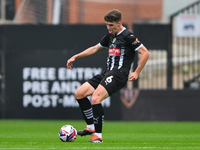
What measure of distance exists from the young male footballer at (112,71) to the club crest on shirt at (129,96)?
5.38 meters

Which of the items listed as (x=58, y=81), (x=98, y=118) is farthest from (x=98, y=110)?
(x=58, y=81)

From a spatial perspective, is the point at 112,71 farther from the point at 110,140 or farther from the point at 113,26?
the point at 110,140

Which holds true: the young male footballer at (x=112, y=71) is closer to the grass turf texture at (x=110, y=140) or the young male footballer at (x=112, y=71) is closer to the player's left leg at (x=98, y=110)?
the player's left leg at (x=98, y=110)

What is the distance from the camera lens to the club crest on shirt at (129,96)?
12156mm

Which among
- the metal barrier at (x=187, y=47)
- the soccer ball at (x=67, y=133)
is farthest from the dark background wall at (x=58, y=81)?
the soccer ball at (x=67, y=133)

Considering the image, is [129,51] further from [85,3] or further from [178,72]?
[85,3]

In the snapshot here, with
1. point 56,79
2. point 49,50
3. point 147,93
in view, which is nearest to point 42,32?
point 49,50

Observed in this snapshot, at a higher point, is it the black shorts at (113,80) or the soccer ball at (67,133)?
the black shorts at (113,80)

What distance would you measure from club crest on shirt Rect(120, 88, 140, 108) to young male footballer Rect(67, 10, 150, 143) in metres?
5.38

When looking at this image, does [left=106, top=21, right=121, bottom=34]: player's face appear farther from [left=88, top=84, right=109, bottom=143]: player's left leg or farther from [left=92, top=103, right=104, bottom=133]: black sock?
[left=92, top=103, right=104, bottom=133]: black sock

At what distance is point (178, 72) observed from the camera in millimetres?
13281

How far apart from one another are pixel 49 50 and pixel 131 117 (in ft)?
10.5

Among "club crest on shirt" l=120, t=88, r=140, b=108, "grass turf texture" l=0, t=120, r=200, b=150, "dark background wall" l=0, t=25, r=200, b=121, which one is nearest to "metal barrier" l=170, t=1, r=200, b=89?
"dark background wall" l=0, t=25, r=200, b=121

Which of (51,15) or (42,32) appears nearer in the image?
(42,32)
